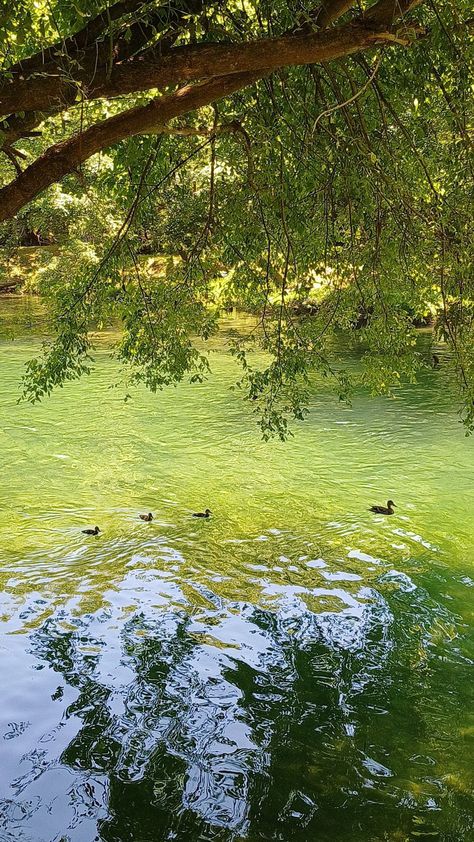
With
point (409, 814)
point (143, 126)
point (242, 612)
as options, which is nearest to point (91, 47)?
point (143, 126)

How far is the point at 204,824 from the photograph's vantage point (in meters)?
5.01

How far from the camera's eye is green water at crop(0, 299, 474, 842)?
526 centimetres

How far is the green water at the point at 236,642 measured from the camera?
17.3 ft

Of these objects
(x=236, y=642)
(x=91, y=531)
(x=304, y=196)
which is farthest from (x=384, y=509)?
(x=304, y=196)

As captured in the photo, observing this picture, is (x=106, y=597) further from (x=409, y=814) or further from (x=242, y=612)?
(x=409, y=814)

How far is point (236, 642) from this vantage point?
742 cm

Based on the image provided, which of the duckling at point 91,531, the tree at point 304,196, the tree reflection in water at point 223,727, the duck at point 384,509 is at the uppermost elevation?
the tree at point 304,196

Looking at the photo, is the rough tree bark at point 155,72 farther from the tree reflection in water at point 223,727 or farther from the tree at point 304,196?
the tree reflection in water at point 223,727

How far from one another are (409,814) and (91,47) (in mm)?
4936

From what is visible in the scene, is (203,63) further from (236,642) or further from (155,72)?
(236,642)

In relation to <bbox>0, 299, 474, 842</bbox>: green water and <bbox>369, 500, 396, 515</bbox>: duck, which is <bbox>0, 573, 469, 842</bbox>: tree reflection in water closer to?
<bbox>0, 299, 474, 842</bbox>: green water

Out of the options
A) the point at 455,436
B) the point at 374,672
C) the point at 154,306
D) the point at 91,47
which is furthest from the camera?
the point at 455,436

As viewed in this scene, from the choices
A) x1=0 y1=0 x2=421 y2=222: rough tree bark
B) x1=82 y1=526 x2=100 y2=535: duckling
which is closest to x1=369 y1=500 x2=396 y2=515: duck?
x1=82 y1=526 x2=100 y2=535: duckling

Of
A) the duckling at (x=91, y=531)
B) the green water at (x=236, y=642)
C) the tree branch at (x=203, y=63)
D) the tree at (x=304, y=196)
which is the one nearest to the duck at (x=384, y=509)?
the green water at (x=236, y=642)
